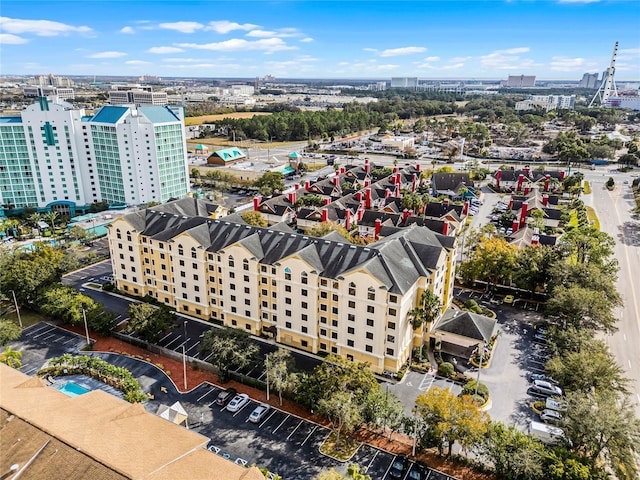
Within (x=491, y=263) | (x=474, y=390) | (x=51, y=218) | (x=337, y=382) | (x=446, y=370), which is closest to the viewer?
(x=337, y=382)

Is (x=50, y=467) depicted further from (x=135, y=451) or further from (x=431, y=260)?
(x=431, y=260)

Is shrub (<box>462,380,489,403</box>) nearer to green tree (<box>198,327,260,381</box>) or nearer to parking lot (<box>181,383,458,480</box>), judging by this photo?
parking lot (<box>181,383,458,480</box>)

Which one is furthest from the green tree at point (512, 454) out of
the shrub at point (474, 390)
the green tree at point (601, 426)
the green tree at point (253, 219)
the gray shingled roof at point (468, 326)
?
the green tree at point (253, 219)

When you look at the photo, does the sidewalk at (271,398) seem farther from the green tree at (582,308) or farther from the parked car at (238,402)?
the green tree at (582,308)

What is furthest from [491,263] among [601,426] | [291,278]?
[601,426]

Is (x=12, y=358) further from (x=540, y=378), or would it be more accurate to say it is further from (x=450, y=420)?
(x=540, y=378)
